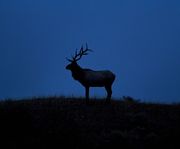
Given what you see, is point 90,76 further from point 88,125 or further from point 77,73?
point 88,125

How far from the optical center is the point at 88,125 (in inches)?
834

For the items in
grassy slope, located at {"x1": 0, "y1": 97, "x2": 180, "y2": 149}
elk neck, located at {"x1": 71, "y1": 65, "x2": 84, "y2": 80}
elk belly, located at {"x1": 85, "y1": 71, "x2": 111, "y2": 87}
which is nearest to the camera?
grassy slope, located at {"x1": 0, "y1": 97, "x2": 180, "y2": 149}

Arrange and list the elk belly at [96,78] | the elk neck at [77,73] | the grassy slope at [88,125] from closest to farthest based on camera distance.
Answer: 1. the grassy slope at [88,125]
2. the elk belly at [96,78]
3. the elk neck at [77,73]

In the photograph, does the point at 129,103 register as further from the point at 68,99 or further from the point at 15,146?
the point at 15,146

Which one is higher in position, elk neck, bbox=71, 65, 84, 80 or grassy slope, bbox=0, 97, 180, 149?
elk neck, bbox=71, 65, 84, 80

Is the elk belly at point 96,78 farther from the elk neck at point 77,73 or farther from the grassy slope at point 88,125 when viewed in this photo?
the grassy slope at point 88,125

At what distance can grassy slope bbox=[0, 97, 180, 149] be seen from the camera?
60.3 feet

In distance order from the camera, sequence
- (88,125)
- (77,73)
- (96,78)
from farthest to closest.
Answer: (77,73), (96,78), (88,125)

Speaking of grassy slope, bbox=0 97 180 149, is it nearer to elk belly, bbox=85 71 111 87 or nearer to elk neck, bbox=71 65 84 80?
elk belly, bbox=85 71 111 87

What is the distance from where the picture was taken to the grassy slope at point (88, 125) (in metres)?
18.4

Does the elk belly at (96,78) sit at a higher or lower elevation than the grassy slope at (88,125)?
higher

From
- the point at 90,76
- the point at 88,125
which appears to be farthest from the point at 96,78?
the point at 88,125

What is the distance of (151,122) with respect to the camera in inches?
863

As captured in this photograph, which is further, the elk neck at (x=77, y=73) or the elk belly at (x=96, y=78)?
the elk neck at (x=77, y=73)
